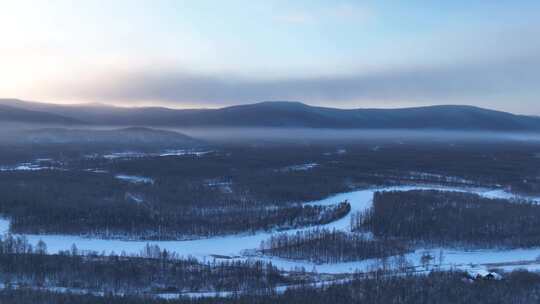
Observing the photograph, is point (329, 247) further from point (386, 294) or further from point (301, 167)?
point (301, 167)

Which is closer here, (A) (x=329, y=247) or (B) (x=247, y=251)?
(A) (x=329, y=247)

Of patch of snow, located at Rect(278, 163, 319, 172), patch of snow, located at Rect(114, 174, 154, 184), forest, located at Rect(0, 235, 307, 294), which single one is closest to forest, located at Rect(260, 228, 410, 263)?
forest, located at Rect(0, 235, 307, 294)

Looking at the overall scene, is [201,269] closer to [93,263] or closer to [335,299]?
[93,263]

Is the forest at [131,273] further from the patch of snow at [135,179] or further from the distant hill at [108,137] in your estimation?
the distant hill at [108,137]

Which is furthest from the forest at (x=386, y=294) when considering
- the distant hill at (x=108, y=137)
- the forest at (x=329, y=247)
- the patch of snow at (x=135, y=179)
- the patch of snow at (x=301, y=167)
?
the distant hill at (x=108, y=137)

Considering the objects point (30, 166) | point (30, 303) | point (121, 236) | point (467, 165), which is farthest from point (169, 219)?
point (467, 165)

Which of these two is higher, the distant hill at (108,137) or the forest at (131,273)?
the distant hill at (108,137)

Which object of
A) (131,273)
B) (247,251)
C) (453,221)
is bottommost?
(247,251)

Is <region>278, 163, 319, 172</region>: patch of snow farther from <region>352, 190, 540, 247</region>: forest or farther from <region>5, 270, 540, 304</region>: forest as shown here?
<region>5, 270, 540, 304</region>: forest

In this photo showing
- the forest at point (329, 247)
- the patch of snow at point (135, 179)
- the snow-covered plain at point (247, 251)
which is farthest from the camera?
the patch of snow at point (135, 179)

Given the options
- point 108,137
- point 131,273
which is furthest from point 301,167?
point 108,137
